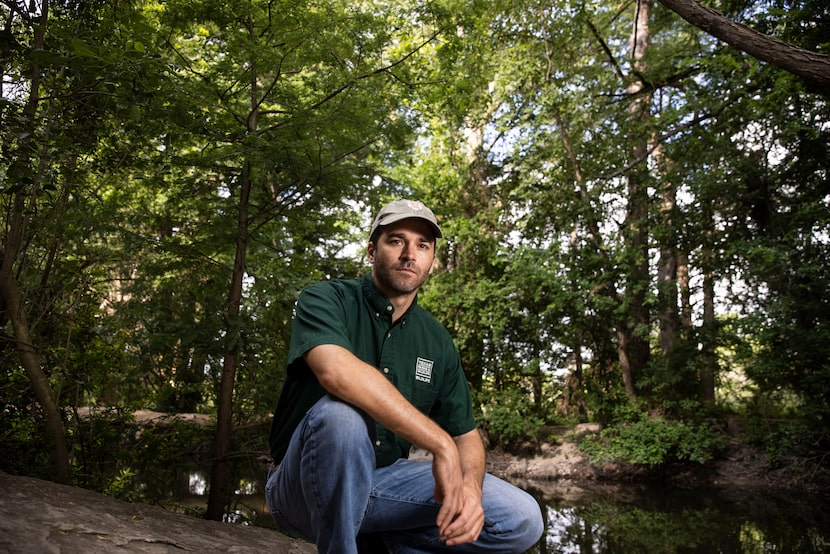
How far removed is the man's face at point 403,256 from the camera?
7.86 ft

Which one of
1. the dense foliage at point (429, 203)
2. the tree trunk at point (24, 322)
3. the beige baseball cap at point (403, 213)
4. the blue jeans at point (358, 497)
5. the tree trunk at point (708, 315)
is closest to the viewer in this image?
the blue jeans at point (358, 497)

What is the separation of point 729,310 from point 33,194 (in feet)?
31.3

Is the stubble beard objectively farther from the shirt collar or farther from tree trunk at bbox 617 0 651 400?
tree trunk at bbox 617 0 651 400

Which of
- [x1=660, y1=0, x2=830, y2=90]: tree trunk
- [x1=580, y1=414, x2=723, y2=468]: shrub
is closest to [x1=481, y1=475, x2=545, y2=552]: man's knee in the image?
[x1=660, y1=0, x2=830, y2=90]: tree trunk

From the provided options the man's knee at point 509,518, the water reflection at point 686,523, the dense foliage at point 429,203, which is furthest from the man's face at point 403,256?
the water reflection at point 686,523

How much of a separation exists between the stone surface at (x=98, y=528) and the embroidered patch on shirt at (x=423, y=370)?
1537 millimetres

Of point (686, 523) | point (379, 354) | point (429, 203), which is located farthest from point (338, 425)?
point (429, 203)

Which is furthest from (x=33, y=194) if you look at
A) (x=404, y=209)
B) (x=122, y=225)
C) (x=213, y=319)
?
(x=404, y=209)

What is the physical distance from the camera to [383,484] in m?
2.11

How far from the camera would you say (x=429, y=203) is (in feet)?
40.0

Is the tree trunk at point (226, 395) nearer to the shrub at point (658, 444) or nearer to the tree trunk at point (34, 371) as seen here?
the tree trunk at point (34, 371)

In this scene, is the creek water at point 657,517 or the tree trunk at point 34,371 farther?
the creek water at point 657,517

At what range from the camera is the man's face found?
2396mm

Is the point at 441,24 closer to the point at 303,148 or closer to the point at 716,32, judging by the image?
the point at 303,148
